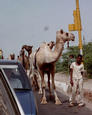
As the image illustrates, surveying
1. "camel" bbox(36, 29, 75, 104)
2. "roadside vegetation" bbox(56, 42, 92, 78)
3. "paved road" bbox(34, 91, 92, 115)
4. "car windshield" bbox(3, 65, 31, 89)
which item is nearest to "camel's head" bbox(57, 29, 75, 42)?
"camel" bbox(36, 29, 75, 104)

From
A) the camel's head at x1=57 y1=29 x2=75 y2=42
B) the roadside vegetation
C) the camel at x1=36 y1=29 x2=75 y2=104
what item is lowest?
the roadside vegetation

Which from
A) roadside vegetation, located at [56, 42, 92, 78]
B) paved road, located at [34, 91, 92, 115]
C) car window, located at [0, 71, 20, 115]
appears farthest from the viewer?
roadside vegetation, located at [56, 42, 92, 78]

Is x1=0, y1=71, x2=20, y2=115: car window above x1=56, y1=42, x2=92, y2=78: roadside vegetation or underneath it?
above

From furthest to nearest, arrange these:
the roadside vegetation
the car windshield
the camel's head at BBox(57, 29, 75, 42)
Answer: the roadside vegetation
the camel's head at BBox(57, 29, 75, 42)
the car windshield

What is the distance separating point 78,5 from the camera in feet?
46.7

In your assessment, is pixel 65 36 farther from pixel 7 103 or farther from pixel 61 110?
pixel 7 103

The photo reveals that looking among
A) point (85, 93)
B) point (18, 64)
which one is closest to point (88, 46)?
point (85, 93)

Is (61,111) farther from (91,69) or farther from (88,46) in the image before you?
(88,46)

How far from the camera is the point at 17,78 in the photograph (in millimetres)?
4906

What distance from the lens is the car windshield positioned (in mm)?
4693

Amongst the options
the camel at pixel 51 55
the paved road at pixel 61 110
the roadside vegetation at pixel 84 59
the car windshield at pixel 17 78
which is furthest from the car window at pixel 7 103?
the roadside vegetation at pixel 84 59

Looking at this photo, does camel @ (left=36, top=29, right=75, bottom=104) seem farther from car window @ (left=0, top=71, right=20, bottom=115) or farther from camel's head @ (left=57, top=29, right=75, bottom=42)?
car window @ (left=0, top=71, right=20, bottom=115)

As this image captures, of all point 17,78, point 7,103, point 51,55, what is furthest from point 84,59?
point 7,103

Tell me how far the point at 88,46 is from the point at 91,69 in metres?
3.40
